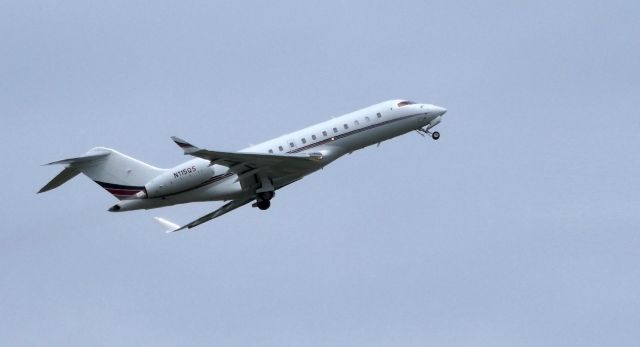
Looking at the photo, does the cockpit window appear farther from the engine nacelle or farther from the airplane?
Result: the engine nacelle

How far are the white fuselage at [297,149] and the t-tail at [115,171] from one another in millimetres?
1122

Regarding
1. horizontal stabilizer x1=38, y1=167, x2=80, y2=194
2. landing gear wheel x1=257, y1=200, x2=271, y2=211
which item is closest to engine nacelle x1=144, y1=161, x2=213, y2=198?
landing gear wheel x1=257, y1=200, x2=271, y2=211

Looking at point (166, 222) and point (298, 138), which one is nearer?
point (298, 138)

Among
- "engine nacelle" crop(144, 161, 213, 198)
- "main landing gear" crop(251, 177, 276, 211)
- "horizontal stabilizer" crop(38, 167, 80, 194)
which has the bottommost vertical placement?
"main landing gear" crop(251, 177, 276, 211)

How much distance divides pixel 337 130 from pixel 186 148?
844cm

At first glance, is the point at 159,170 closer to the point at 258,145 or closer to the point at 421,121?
the point at 258,145

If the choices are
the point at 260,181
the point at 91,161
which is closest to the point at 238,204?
the point at 260,181

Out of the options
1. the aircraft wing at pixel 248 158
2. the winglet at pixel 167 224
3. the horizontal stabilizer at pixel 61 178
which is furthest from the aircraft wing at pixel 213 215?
the horizontal stabilizer at pixel 61 178

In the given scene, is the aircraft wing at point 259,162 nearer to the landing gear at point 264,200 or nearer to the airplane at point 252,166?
the airplane at point 252,166

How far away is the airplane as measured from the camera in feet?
173

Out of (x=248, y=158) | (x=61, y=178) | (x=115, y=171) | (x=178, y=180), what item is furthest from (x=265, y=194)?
(x=61, y=178)

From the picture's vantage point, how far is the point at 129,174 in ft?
180

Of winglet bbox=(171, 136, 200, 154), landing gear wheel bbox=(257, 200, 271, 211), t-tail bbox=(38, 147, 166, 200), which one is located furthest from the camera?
landing gear wheel bbox=(257, 200, 271, 211)

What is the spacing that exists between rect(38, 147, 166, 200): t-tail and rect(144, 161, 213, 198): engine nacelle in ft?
5.07
